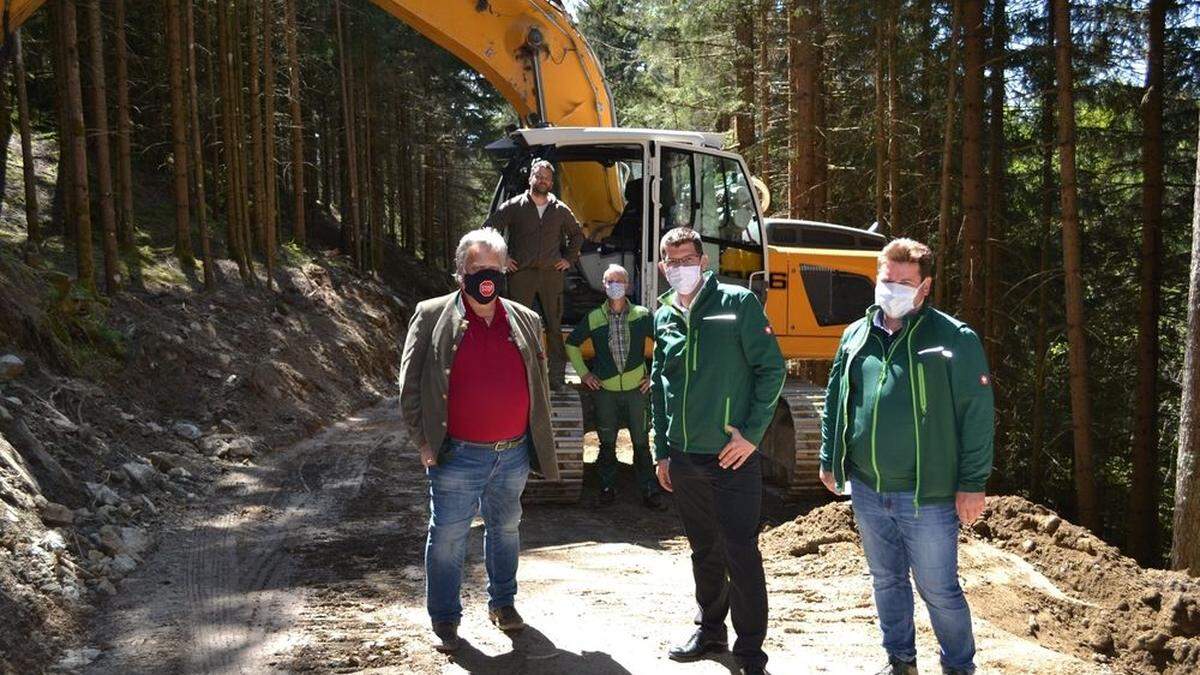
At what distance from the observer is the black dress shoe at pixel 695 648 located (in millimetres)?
4973

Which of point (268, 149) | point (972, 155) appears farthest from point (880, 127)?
point (268, 149)

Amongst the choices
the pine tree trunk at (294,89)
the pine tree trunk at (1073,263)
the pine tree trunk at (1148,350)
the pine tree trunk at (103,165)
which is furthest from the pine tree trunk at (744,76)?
the pine tree trunk at (103,165)

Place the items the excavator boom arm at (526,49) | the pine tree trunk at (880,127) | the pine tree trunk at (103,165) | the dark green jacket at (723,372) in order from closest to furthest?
the dark green jacket at (723,372) < the excavator boom arm at (526,49) < the pine tree trunk at (103,165) < the pine tree trunk at (880,127)

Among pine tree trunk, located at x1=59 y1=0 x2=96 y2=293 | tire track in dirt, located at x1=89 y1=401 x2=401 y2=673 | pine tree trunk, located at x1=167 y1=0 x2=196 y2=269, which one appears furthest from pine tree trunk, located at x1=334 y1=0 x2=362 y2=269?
tire track in dirt, located at x1=89 y1=401 x2=401 y2=673

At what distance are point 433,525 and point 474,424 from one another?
53 centimetres

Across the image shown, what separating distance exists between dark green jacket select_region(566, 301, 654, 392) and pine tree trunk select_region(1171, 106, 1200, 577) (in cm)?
375

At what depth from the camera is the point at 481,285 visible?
4.91 meters

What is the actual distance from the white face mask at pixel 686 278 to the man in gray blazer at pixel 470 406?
0.80m

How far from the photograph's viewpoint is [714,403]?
15.1ft

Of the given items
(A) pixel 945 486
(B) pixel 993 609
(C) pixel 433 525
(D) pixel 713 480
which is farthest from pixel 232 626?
(B) pixel 993 609

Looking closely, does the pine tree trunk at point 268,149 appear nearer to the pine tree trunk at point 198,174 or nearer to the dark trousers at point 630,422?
the pine tree trunk at point 198,174

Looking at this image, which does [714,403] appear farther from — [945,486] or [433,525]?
[433,525]

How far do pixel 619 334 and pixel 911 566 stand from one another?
4.40 m

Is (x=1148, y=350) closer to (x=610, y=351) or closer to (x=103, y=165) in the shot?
(x=610, y=351)
